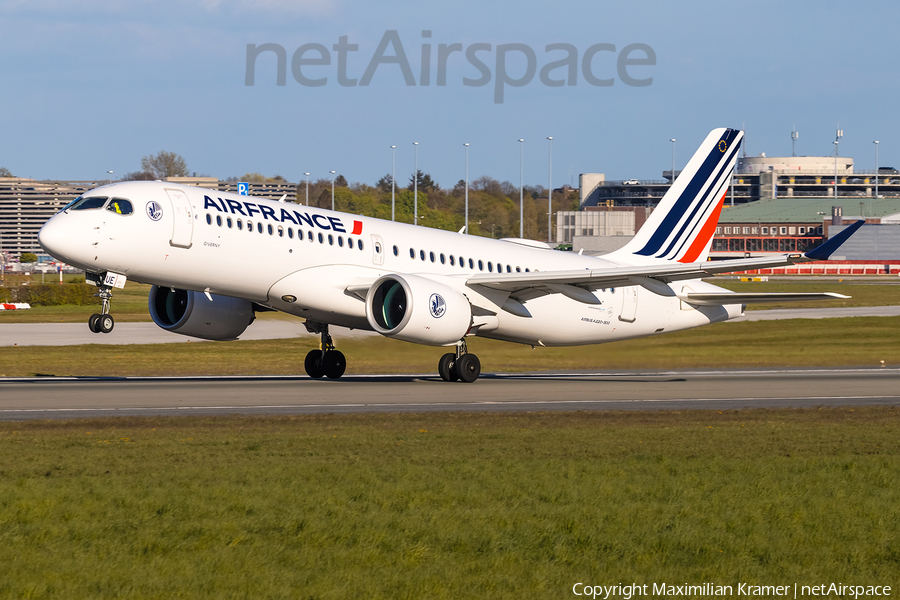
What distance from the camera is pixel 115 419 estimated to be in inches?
795

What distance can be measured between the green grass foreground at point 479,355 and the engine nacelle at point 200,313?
3.33 meters

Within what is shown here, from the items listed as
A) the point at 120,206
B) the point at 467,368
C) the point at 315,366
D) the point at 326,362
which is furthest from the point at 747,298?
the point at 120,206

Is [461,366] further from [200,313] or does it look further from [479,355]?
[479,355]

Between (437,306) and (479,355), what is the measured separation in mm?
14665

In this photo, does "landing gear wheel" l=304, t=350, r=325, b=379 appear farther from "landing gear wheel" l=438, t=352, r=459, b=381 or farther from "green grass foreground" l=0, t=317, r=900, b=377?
"landing gear wheel" l=438, t=352, r=459, b=381

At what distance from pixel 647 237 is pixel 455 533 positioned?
89.0ft

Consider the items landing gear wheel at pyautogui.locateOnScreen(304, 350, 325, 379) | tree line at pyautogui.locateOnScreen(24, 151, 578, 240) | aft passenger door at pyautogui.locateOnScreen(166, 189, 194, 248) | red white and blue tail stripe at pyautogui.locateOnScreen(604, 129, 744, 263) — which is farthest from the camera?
tree line at pyautogui.locateOnScreen(24, 151, 578, 240)

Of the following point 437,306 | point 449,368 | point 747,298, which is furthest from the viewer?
point 747,298

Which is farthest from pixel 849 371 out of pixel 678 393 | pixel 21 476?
pixel 21 476

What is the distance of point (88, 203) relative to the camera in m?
24.8

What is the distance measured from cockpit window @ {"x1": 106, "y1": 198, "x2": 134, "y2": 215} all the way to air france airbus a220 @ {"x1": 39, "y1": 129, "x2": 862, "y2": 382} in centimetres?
2

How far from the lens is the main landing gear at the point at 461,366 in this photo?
3006 cm

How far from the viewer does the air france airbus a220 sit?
82.2 ft

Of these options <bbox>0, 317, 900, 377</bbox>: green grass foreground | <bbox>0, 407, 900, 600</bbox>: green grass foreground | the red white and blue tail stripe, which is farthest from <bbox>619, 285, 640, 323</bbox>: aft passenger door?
<bbox>0, 407, 900, 600</bbox>: green grass foreground
